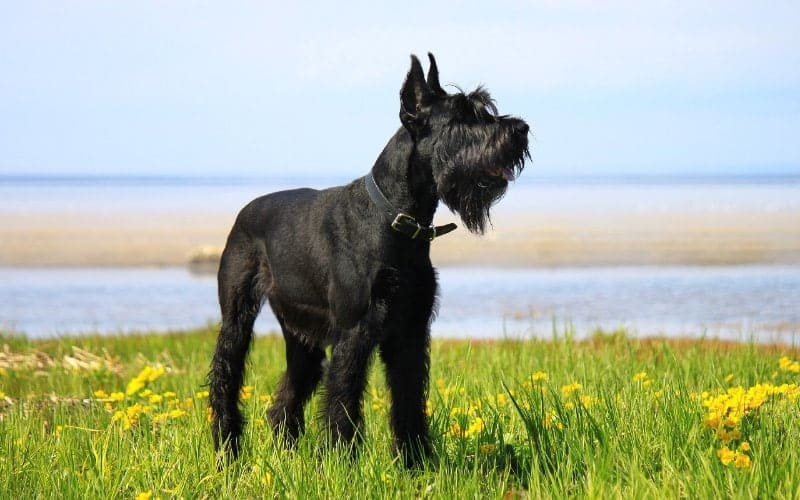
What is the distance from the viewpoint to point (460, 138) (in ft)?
17.3

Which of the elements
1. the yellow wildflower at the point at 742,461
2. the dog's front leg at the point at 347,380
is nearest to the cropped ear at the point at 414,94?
the dog's front leg at the point at 347,380

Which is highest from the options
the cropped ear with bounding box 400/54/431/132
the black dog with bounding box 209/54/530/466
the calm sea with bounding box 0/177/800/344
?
the cropped ear with bounding box 400/54/431/132

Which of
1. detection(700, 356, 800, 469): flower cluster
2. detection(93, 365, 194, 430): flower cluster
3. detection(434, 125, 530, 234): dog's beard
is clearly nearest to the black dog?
detection(434, 125, 530, 234): dog's beard

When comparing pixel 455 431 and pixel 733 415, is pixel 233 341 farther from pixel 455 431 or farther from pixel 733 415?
pixel 733 415

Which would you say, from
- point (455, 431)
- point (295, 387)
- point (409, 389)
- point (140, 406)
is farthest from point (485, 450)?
point (140, 406)

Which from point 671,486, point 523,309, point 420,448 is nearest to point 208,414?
point 420,448

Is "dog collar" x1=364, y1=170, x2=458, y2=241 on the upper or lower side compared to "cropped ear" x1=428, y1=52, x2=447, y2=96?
lower

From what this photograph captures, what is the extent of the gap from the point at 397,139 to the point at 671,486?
2.29m

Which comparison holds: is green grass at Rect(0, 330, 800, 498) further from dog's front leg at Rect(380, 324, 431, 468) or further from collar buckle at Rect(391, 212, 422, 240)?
collar buckle at Rect(391, 212, 422, 240)

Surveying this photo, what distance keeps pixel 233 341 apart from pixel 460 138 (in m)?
2.22

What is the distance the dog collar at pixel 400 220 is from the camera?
17.4 feet

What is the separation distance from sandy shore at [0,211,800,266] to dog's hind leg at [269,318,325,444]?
15.7 meters

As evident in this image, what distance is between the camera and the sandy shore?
23.3m

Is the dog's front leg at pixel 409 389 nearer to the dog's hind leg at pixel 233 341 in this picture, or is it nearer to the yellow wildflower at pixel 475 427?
the yellow wildflower at pixel 475 427
